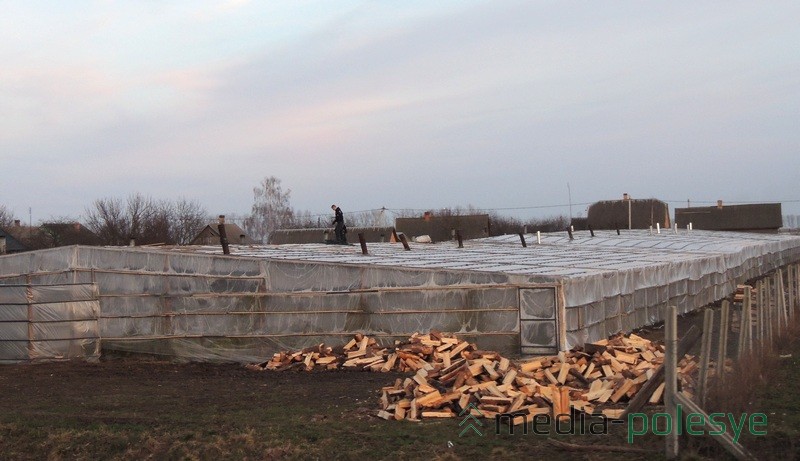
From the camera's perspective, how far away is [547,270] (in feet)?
71.1

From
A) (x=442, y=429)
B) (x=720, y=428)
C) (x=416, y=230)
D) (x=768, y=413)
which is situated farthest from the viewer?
(x=416, y=230)

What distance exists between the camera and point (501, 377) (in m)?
14.1

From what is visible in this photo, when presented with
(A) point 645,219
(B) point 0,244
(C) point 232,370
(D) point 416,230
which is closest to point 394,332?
(C) point 232,370

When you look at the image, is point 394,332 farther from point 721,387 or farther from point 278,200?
point 278,200

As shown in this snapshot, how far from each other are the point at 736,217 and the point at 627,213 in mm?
11446

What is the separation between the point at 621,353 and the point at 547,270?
502 centimetres

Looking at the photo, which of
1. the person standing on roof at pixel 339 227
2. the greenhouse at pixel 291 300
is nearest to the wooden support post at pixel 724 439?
the greenhouse at pixel 291 300

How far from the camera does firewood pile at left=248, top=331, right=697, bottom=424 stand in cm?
1229

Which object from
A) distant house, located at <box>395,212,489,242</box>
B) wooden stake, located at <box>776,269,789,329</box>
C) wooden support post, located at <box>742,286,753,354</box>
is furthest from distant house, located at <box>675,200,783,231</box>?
wooden support post, located at <box>742,286,753,354</box>

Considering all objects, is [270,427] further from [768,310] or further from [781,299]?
[781,299]

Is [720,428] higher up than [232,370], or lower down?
higher up

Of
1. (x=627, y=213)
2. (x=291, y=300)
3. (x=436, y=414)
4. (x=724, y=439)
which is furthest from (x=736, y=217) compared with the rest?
(x=724, y=439)

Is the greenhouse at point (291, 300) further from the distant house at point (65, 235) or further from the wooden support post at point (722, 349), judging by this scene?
the distant house at point (65, 235)

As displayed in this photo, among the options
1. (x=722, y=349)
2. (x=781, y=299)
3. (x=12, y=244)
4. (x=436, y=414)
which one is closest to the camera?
(x=722, y=349)
